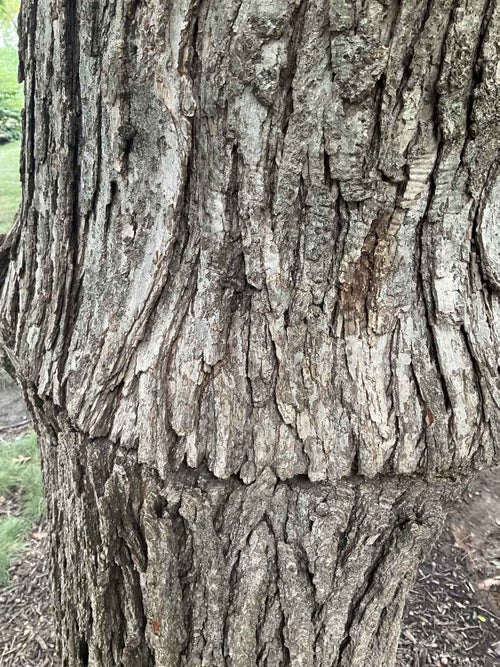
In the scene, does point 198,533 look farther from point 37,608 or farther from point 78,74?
point 37,608

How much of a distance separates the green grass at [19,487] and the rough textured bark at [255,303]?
1624 millimetres

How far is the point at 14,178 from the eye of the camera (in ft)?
33.2

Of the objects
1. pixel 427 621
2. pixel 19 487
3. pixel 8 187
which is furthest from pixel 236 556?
pixel 8 187

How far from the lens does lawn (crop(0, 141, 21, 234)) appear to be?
7484 millimetres

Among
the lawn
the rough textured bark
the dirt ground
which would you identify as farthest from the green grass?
the lawn

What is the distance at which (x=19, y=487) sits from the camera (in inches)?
138

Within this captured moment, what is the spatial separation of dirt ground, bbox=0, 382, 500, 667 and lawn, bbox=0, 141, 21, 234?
3.38m

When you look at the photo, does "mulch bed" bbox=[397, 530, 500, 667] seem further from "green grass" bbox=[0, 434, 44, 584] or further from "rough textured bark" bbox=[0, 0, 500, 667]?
"green grass" bbox=[0, 434, 44, 584]

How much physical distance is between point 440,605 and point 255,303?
2.06 m

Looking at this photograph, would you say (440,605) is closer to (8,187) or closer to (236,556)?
(236,556)

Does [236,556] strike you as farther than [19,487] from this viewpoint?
No

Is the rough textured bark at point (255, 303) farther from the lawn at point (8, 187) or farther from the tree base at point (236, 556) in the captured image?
the lawn at point (8, 187)

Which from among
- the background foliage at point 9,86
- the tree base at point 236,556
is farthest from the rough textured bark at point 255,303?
the background foliage at point 9,86

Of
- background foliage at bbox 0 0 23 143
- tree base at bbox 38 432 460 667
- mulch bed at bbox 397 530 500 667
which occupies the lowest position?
mulch bed at bbox 397 530 500 667
